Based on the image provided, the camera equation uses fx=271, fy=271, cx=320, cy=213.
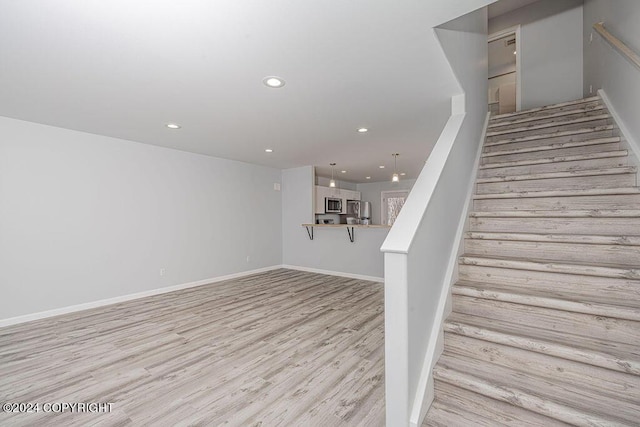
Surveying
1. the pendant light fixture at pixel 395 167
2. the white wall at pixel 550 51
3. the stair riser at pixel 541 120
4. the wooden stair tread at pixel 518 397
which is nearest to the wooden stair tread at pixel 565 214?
the wooden stair tread at pixel 518 397

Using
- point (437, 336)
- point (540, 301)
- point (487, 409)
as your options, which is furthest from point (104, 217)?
point (540, 301)

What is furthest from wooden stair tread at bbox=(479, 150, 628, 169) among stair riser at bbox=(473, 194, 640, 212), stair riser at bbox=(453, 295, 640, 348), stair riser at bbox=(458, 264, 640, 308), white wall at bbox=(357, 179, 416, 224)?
white wall at bbox=(357, 179, 416, 224)

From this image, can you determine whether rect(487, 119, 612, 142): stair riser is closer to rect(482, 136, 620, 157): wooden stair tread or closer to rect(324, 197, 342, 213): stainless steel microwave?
rect(482, 136, 620, 157): wooden stair tread

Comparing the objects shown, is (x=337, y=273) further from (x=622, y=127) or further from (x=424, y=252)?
(x=622, y=127)

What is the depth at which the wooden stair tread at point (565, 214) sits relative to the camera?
1.94 metres

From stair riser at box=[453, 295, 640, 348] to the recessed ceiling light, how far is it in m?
2.23

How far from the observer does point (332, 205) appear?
7.02 meters

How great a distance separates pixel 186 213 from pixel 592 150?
214 inches

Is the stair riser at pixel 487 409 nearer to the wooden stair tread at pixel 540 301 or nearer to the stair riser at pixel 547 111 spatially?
the wooden stair tread at pixel 540 301

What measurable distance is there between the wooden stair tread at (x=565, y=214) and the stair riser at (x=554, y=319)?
0.85m

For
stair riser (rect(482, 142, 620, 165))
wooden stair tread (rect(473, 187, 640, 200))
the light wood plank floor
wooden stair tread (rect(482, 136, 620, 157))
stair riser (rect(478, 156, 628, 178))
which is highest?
wooden stair tread (rect(482, 136, 620, 157))

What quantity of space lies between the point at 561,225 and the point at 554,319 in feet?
2.85

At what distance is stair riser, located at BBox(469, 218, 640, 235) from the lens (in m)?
1.96

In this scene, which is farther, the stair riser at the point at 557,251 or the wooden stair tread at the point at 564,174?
the wooden stair tread at the point at 564,174
